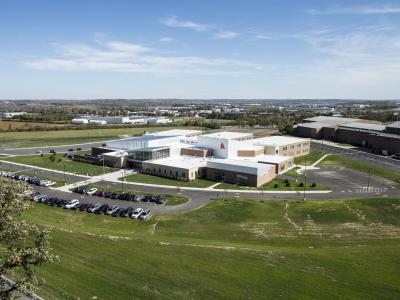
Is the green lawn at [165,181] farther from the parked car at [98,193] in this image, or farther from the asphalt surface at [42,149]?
the asphalt surface at [42,149]

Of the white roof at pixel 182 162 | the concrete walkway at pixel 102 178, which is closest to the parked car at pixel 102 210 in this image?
the concrete walkway at pixel 102 178

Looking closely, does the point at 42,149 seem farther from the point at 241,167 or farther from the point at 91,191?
the point at 241,167

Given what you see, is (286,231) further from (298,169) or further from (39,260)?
(298,169)

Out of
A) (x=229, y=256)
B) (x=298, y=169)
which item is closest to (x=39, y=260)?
(x=229, y=256)

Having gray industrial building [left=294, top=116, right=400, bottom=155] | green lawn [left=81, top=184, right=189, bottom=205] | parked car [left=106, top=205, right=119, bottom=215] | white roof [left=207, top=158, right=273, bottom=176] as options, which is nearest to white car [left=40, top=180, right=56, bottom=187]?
green lawn [left=81, top=184, right=189, bottom=205]

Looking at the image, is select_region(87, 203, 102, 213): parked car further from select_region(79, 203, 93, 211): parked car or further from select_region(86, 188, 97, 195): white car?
select_region(86, 188, 97, 195): white car

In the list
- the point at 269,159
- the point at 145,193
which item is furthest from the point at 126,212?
the point at 269,159
